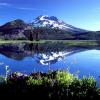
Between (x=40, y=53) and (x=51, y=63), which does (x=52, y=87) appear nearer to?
(x=51, y=63)

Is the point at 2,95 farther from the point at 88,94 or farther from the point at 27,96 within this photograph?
the point at 88,94

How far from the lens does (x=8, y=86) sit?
13.6 metres

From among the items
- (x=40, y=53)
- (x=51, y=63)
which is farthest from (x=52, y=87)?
(x=40, y=53)

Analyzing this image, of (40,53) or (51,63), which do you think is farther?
(40,53)

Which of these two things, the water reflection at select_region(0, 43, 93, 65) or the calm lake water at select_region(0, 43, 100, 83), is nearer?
the calm lake water at select_region(0, 43, 100, 83)

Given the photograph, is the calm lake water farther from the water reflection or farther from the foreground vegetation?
the foreground vegetation

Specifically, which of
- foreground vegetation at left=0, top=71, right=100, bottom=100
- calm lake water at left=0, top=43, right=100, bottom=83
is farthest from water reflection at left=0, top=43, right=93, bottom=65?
foreground vegetation at left=0, top=71, right=100, bottom=100

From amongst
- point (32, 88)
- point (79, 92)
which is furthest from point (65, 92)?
point (32, 88)

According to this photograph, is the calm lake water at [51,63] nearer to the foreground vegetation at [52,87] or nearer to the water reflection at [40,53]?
the water reflection at [40,53]

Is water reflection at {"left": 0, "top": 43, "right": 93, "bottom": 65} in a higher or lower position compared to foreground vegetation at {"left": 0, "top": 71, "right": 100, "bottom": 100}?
lower

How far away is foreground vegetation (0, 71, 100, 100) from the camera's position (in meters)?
11.5

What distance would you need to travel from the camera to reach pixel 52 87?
12336mm

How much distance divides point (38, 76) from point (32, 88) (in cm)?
129

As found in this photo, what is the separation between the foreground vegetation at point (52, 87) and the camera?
37.8ft
